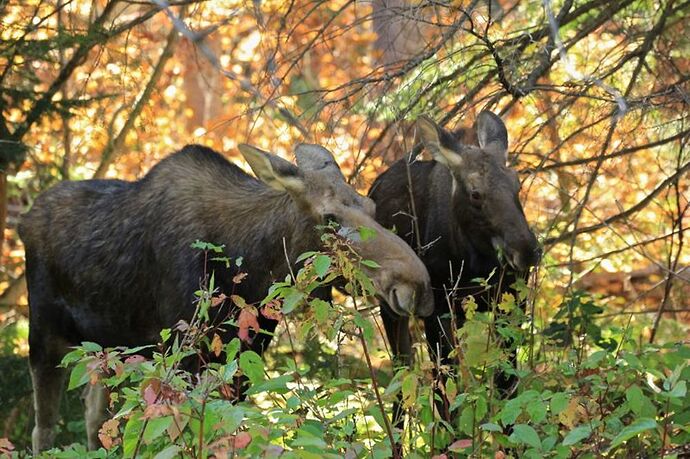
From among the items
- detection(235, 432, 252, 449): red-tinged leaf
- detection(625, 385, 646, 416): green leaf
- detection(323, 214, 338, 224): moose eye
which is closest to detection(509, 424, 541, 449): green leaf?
detection(625, 385, 646, 416): green leaf

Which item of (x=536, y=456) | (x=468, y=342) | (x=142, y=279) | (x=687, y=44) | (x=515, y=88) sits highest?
(x=687, y=44)

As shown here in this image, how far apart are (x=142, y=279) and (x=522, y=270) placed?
235cm

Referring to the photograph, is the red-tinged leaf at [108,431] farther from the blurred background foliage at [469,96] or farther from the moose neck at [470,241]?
the moose neck at [470,241]

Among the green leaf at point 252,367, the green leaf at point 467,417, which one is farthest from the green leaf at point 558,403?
the green leaf at point 252,367

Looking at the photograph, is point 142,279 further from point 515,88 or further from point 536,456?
point 536,456

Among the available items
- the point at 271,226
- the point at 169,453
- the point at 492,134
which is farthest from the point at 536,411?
the point at 492,134

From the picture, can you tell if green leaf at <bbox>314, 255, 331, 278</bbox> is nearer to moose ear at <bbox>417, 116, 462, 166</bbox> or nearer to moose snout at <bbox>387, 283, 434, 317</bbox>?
moose snout at <bbox>387, 283, 434, 317</bbox>

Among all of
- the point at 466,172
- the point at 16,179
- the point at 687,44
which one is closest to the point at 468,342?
the point at 466,172

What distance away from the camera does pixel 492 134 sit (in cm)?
804

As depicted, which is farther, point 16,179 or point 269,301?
point 16,179

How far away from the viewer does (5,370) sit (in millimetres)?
10016

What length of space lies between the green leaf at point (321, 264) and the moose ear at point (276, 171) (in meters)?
2.53

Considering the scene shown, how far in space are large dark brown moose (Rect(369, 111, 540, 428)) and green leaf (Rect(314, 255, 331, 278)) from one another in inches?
109

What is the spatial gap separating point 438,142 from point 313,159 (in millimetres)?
1047
